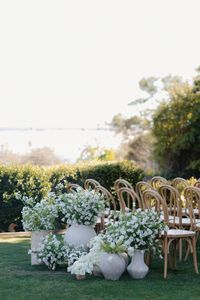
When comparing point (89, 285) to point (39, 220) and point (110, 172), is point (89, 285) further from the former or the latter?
point (110, 172)

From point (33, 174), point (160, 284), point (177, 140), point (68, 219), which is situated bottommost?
point (160, 284)

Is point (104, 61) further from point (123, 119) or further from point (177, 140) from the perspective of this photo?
point (177, 140)

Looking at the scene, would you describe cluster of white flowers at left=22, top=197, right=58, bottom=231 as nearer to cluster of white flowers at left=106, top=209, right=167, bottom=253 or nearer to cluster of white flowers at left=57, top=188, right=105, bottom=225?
cluster of white flowers at left=57, top=188, right=105, bottom=225

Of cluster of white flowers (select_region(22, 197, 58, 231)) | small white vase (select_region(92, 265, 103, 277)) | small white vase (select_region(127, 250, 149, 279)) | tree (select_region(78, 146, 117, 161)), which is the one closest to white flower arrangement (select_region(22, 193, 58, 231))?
cluster of white flowers (select_region(22, 197, 58, 231))

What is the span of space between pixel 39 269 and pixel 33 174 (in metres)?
3.66

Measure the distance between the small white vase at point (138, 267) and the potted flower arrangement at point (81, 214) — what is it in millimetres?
741

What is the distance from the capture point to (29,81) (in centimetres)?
2214

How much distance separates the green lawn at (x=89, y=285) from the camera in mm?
5316

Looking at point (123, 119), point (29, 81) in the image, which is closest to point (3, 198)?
point (29, 81)

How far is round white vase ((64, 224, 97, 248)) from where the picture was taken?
666cm

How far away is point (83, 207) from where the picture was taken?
6645 millimetres

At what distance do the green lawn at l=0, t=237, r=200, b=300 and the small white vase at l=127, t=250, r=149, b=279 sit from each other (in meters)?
0.07

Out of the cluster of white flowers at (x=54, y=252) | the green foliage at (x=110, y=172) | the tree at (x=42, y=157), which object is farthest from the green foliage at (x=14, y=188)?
the tree at (x=42, y=157)

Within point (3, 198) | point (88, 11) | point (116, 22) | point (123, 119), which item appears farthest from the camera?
point (123, 119)
